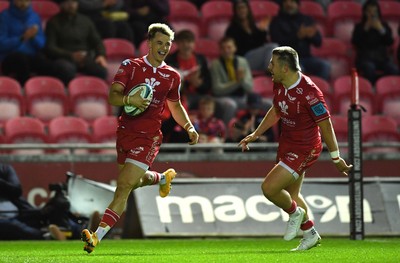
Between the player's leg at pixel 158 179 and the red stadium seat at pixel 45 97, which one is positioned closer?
the player's leg at pixel 158 179

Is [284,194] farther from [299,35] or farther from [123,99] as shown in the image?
[299,35]

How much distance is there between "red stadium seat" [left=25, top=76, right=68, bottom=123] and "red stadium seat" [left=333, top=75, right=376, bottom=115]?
178 inches

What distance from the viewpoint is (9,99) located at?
17766 millimetres

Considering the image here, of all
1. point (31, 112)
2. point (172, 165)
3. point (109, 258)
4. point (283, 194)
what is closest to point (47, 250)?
point (109, 258)

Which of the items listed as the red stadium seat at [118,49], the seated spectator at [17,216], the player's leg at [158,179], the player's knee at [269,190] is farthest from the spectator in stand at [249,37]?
the player's knee at [269,190]

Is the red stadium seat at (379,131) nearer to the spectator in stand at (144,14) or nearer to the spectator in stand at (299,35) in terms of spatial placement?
the spectator in stand at (299,35)

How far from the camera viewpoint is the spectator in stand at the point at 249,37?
19.6 m

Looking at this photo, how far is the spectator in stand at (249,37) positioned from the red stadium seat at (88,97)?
2527 millimetres

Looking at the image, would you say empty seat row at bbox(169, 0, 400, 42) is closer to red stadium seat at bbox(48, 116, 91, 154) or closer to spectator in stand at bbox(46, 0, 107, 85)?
spectator in stand at bbox(46, 0, 107, 85)

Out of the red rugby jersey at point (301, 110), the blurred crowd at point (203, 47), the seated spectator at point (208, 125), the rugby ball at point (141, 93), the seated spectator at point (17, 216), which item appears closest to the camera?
the rugby ball at point (141, 93)

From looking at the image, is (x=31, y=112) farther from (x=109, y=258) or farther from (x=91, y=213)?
(x=109, y=258)

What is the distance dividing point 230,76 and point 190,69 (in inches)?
26.4

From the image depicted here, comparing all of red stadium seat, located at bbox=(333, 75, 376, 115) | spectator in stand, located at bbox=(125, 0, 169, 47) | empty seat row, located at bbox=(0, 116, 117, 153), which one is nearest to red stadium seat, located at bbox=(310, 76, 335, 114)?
red stadium seat, located at bbox=(333, 75, 376, 115)

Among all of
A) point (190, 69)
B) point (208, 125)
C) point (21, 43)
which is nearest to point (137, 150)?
point (208, 125)
